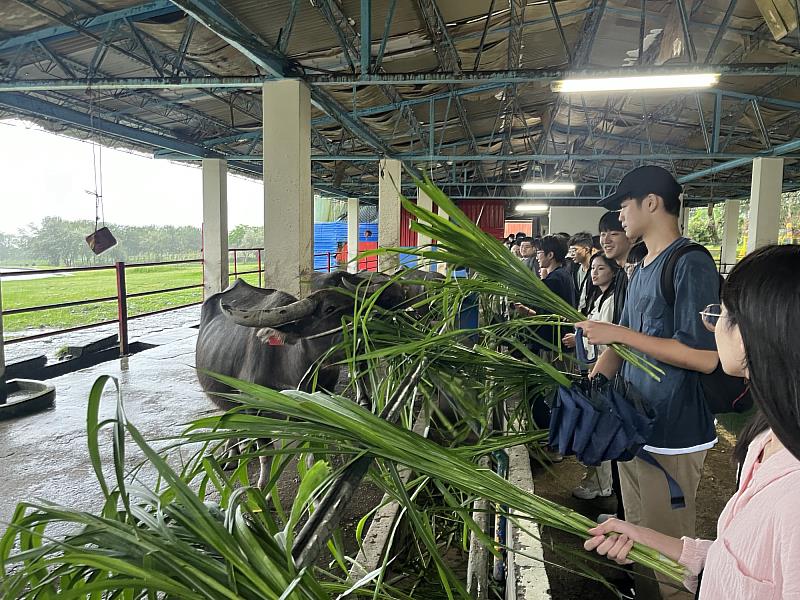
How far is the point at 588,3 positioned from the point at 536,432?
643 centimetres

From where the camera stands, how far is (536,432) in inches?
71.9

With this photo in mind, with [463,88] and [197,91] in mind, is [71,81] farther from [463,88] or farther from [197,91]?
[463,88]

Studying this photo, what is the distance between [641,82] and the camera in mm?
4801

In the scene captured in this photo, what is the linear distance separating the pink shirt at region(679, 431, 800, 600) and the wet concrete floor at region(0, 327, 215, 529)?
1.85 meters

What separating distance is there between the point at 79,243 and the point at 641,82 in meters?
22.8

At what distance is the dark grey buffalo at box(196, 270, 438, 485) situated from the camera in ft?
10.5

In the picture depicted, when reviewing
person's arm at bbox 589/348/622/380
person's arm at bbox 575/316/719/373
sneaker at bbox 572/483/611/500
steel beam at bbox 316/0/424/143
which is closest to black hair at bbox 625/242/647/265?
person's arm at bbox 589/348/622/380

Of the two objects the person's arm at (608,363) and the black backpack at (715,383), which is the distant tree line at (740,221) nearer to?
the person's arm at (608,363)

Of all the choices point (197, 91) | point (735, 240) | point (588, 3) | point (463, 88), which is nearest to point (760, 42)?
point (588, 3)

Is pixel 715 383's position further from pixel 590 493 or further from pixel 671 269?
pixel 590 493

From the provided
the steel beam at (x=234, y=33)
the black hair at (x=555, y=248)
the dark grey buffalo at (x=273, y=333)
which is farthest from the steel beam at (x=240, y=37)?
the black hair at (x=555, y=248)

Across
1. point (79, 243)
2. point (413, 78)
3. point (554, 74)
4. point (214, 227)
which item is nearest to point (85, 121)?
point (214, 227)

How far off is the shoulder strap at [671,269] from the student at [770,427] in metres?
0.89

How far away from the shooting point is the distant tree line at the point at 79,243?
20.2m
